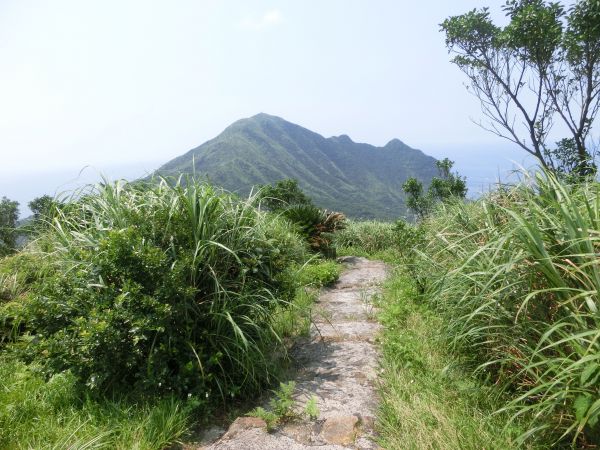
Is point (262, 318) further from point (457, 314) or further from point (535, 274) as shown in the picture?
point (535, 274)

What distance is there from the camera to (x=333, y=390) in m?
2.39

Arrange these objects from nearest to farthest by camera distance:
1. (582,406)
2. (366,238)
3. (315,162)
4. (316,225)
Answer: (582,406) < (316,225) < (366,238) < (315,162)

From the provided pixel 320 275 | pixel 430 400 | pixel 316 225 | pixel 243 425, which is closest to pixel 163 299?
pixel 243 425

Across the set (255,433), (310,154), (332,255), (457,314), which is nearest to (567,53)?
(332,255)

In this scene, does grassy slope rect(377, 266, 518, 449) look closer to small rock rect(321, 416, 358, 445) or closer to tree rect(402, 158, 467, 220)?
small rock rect(321, 416, 358, 445)

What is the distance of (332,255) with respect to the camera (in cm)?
760

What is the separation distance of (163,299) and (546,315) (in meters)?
2.09

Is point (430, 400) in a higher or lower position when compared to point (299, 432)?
higher

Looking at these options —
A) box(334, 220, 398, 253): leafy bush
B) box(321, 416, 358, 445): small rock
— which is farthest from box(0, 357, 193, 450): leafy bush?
box(334, 220, 398, 253): leafy bush

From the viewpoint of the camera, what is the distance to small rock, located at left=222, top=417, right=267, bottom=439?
6.42ft

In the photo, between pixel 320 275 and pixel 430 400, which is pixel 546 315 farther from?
pixel 320 275

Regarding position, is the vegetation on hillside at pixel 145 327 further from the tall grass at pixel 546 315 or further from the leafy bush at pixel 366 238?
the leafy bush at pixel 366 238

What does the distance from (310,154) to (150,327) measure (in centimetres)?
16821

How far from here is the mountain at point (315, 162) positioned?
357ft
